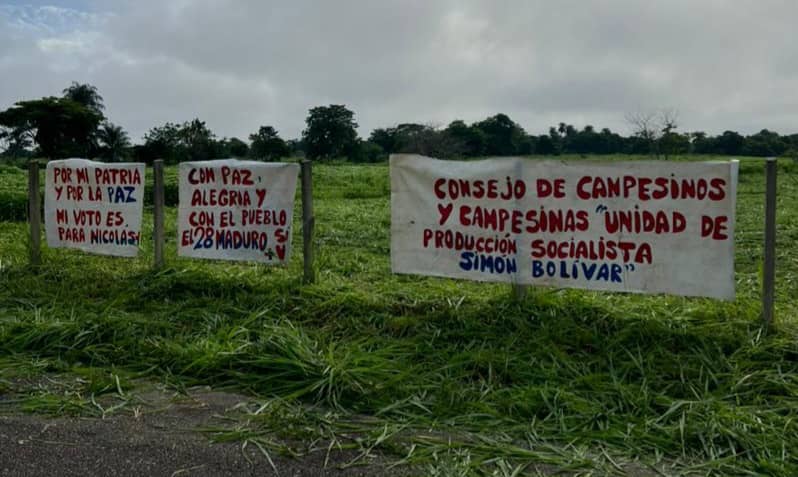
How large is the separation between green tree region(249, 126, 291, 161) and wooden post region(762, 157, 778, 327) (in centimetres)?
6257

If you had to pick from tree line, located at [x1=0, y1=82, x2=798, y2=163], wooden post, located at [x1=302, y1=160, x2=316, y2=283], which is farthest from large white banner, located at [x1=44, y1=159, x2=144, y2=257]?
tree line, located at [x1=0, y1=82, x2=798, y2=163]

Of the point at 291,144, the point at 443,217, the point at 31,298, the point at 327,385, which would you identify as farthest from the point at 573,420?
the point at 291,144

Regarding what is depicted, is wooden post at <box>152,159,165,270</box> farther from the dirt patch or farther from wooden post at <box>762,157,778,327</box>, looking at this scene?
wooden post at <box>762,157,778,327</box>

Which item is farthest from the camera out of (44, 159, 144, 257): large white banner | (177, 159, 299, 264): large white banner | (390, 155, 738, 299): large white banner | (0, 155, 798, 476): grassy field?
(44, 159, 144, 257): large white banner

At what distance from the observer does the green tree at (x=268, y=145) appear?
222ft

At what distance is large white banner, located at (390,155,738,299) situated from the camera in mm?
4777

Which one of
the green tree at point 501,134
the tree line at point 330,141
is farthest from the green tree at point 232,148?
the green tree at point 501,134

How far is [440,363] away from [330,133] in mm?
77966

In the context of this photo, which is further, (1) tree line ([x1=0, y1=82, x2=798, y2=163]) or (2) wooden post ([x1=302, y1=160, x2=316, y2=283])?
(1) tree line ([x1=0, y1=82, x2=798, y2=163])

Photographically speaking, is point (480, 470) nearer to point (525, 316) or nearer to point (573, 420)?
point (573, 420)

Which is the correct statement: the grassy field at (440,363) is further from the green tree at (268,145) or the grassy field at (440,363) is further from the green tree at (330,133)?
the green tree at (330,133)

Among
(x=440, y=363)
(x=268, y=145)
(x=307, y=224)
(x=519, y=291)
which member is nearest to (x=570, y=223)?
(x=519, y=291)

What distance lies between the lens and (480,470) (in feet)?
10.2

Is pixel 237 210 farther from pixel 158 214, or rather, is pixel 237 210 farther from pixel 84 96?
pixel 84 96
